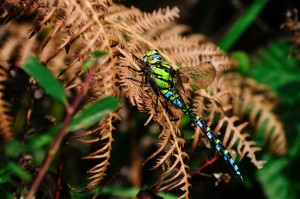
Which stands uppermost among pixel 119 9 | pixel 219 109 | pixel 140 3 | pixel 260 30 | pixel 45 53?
pixel 140 3

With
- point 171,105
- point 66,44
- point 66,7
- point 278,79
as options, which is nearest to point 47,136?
point 66,44

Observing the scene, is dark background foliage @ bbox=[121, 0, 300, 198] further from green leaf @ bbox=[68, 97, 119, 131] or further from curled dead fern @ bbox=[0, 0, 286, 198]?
green leaf @ bbox=[68, 97, 119, 131]

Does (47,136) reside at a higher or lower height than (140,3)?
lower

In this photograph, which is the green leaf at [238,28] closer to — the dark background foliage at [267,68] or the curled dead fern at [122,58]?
the dark background foliage at [267,68]

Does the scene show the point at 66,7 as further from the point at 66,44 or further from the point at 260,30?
the point at 260,30

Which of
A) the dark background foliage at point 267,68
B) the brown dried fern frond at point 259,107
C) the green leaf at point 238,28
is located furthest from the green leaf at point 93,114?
the green leaf at point 238,28

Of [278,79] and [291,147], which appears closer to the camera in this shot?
[291,147]

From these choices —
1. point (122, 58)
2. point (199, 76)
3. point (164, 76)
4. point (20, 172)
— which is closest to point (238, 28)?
point (199, 76)
